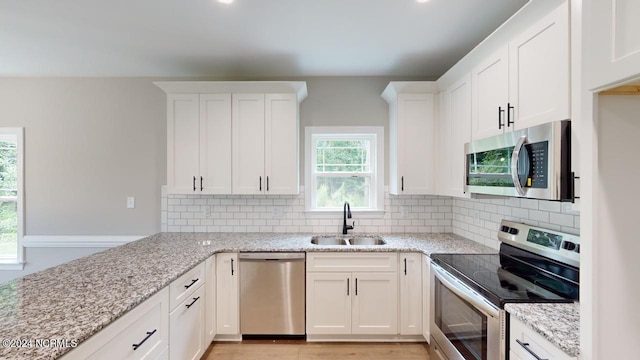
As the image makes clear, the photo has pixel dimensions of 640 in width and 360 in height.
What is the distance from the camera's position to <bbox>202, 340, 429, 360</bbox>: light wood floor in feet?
7.77

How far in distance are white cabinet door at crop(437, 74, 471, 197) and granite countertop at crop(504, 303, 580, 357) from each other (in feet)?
3.25

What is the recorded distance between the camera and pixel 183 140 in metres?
2.84

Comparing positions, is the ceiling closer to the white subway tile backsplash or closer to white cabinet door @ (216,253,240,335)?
the white subway tile backsplash

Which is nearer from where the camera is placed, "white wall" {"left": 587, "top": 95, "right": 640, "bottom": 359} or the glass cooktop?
"white wall" {"left": 587, "top": 95, "right": 640, "bottom": 359}

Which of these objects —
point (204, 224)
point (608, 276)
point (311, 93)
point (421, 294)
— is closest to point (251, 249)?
A: point (204, 224)

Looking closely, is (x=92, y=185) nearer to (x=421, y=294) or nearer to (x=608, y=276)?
(x=421, y=294)

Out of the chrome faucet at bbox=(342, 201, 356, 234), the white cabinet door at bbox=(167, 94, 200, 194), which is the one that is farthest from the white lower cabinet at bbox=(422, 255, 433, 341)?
the white cabinet door at bbox=(167, 94, 200, 194)

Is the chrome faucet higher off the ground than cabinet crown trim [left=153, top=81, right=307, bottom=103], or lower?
lower

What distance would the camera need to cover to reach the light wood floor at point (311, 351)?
2369mm

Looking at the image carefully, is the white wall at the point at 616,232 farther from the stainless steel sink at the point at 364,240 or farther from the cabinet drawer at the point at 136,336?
the stainless steel sink at the point at 364,240

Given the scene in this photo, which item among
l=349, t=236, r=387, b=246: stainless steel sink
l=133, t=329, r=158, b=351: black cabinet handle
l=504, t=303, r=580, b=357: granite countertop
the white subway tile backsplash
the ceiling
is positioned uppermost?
the ceiling

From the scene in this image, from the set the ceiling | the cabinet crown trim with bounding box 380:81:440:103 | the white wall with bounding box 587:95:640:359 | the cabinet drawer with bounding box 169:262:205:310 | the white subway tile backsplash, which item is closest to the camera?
the white wall with bounding box 587:95:640:359

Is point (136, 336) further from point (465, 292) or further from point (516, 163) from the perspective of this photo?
point (516, 163)

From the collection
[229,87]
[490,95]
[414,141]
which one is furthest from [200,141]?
[490,95]
